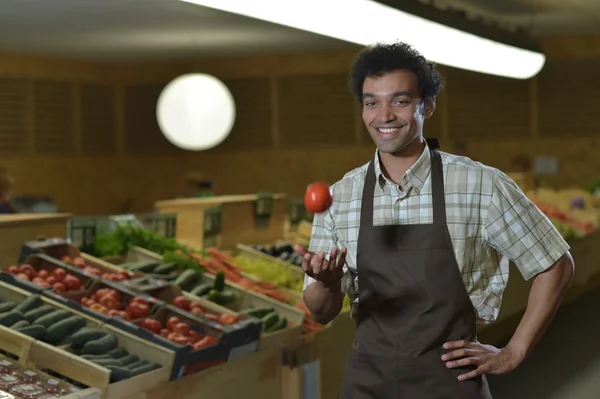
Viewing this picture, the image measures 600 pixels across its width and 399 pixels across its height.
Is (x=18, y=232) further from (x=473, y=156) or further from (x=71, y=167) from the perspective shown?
(x=473, y=156)

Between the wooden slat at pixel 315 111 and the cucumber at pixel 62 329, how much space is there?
8.52 metres

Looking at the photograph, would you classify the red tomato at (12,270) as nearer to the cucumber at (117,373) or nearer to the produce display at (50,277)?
the produce display at (50,277)

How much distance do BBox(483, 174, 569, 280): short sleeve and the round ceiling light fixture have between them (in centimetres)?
522

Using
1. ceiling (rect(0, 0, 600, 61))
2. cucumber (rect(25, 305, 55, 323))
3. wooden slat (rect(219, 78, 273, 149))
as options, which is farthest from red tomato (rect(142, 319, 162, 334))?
wooden slat (rect(219, 78, 273, 149))

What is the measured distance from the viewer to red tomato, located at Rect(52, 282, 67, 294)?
12.9 ft

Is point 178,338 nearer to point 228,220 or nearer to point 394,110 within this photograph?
point 394,110

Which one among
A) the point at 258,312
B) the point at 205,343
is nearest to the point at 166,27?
the point at 258,312

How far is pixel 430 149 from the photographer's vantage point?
2.31 metres

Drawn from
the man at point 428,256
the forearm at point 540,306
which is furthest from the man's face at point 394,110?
the forearm at point 540,306

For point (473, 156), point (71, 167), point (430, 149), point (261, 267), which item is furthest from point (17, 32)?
point (430, 149)

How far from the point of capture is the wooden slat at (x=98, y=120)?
1186 cm

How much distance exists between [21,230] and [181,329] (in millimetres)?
1001

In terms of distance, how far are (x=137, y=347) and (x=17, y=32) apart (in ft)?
19.9

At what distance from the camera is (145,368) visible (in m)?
3.38
